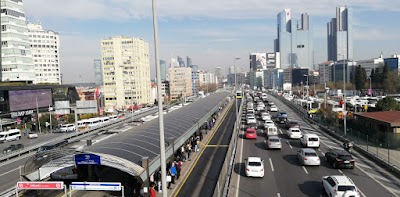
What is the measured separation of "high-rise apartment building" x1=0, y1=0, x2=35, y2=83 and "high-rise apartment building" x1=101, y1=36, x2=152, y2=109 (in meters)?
40.7

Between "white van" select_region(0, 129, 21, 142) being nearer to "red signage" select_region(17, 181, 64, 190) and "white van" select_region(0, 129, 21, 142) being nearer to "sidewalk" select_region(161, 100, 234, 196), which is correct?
"sidewalk" select_region(161, 100, 234, 196)

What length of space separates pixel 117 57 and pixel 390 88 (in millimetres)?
93743

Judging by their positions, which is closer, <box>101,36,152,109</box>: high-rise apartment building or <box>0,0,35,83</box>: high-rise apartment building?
<box>0,0,35,83</box>: high-rise apartment building

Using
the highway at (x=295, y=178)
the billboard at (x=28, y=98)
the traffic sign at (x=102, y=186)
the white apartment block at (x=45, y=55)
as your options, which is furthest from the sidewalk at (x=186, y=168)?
the white apartment block at (x=45, y=55)

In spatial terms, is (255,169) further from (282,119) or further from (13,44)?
(13,44)

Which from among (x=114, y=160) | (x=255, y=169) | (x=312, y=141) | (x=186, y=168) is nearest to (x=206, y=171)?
(x=186, y=168)

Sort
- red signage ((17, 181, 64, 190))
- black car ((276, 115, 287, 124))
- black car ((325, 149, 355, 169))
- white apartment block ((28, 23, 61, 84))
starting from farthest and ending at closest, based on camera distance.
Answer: white apartment block ((28, 23, 61, 84))
black car ((276, 115, 287, 124))
black car ((325, 149, 355, 169))
red signage ((17, 181, 64, 190))

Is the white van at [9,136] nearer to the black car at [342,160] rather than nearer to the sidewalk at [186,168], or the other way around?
the sidewalk at [186,168]

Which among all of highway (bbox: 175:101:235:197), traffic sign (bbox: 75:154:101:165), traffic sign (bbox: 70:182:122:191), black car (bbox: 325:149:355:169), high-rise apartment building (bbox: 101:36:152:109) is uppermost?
high-rise apartment building (bbox: 101:36:152:109)

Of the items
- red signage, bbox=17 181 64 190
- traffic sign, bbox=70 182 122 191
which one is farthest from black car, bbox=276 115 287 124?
red signage, bbox=17 181 64 190

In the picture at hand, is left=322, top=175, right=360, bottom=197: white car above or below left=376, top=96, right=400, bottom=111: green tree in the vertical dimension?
below

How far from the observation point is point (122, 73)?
418 feet

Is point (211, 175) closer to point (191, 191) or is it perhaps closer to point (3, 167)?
point (191, 191)

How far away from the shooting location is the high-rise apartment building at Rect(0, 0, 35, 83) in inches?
3241
